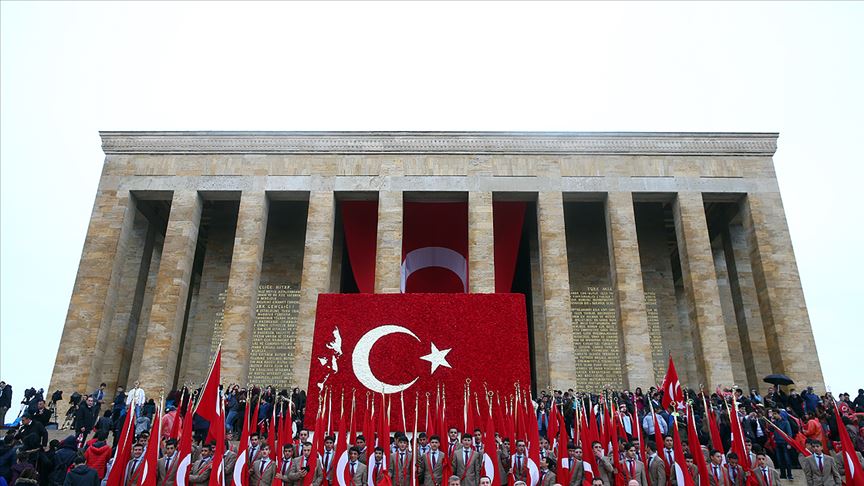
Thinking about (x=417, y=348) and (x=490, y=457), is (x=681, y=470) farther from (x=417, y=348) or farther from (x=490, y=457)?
(x=417, y=348)

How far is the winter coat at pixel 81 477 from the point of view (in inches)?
312

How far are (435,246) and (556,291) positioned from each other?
18.0 ft

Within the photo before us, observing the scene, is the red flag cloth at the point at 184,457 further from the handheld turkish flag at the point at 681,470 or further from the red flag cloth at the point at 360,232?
the red flag cloth at the point at 360,232

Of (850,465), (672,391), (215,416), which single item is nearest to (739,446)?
(850,465)

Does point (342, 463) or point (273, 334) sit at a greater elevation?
point (273, 334)

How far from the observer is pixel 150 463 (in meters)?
8.35

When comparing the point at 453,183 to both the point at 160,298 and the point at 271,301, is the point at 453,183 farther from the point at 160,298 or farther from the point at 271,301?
the point at 160,298

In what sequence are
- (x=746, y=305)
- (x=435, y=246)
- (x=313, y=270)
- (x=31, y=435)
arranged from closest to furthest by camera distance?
1. (x=31, y=435)
2. (x=313, y=270)
3. (x=746, y=305)
4. (x=435, y=246)

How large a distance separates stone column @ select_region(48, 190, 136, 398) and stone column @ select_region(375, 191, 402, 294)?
9.11 meters

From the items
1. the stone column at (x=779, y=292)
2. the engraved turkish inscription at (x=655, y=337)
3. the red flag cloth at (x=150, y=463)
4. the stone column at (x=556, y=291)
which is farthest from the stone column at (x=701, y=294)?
the red flag cloth at (x=150, y=463)

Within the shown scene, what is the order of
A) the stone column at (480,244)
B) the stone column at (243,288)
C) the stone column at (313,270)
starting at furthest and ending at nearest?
the stone column at (480,244) → the stone column at (243,288) → the stone column at (313,270)

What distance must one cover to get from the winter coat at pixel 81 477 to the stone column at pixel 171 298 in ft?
39.4

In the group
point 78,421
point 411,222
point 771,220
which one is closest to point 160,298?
point 78,421

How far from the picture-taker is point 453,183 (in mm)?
22641
